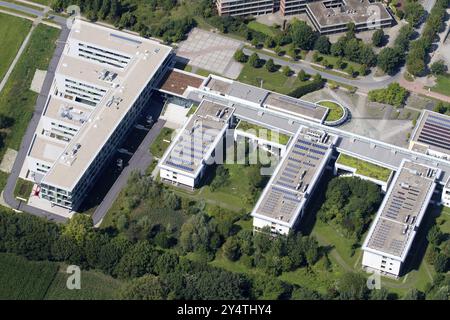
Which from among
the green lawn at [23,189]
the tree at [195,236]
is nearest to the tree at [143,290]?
the tree at [195,236]

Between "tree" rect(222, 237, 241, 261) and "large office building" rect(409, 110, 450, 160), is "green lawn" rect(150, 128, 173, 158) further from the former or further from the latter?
"large office building" rect(409, 110, 450, 160)

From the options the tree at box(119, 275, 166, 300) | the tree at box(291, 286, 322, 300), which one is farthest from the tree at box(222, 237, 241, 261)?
the tree at box(119, 275, 166, 300)

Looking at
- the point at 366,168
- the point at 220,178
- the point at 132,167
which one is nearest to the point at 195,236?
the point at 220,178

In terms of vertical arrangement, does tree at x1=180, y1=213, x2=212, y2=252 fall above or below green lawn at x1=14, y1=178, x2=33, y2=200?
below

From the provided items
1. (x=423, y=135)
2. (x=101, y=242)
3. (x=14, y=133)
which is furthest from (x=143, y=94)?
(x=423, y=135)

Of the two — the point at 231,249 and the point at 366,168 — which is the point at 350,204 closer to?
the point at 366,168
